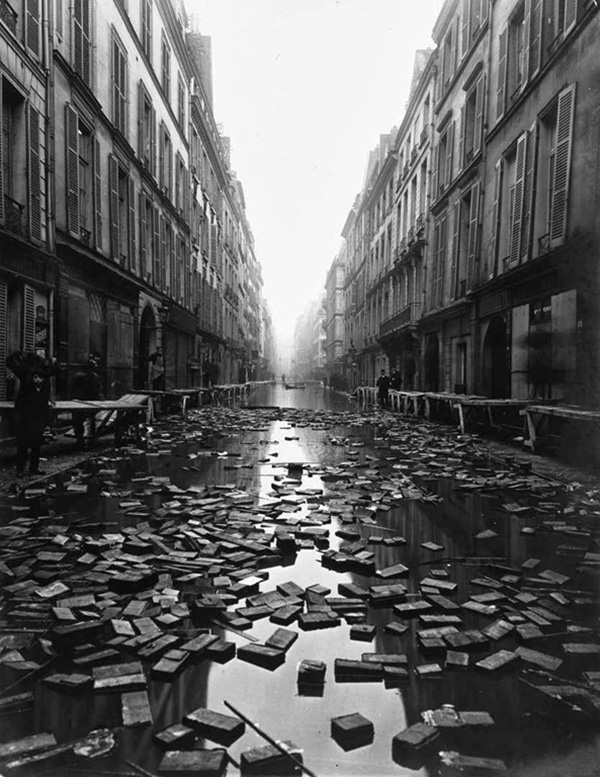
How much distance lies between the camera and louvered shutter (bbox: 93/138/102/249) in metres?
15.5

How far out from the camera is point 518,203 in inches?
593

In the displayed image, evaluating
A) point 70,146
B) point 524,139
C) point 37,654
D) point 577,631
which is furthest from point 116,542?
point 524,139

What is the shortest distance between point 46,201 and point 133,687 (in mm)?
12285

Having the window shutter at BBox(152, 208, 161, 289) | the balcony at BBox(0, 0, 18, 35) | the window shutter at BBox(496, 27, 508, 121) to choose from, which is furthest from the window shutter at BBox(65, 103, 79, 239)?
the window shutter at BBox(496, 27, 508, 121)

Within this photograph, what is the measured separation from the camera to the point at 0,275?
412 inches

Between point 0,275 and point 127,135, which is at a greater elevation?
point 127,135

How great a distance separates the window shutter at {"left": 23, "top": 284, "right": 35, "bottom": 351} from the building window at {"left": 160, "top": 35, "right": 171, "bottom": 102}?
1488 cm

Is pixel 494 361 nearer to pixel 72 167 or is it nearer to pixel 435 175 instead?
pixel 435 175

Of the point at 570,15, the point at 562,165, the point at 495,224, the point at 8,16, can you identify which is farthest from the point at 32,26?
the point at 495,224

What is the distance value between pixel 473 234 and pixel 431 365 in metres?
7.72

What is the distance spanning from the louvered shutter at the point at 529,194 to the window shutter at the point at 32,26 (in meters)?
11.5

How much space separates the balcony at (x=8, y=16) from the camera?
10531 millimetres

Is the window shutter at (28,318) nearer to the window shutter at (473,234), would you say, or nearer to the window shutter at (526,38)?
the window shutter at (473,234)

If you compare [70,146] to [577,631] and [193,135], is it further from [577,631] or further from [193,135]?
[193,135]
